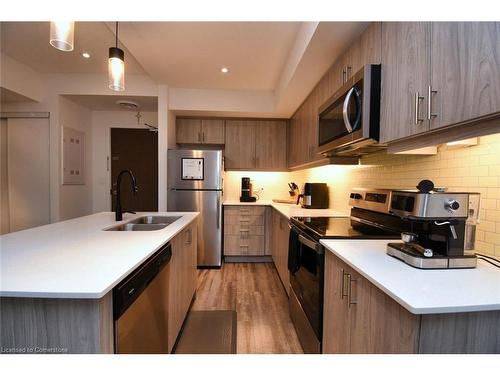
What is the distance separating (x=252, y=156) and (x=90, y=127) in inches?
112

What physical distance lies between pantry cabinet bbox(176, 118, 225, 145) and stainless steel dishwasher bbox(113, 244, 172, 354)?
2.57m

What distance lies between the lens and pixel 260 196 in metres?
4.12

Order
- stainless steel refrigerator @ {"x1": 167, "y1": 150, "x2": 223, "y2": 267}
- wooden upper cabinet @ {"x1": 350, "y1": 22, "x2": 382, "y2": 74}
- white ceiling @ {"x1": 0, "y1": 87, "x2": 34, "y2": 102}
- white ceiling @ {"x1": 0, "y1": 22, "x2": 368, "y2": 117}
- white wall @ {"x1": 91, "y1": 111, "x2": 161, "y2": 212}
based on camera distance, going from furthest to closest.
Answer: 1. white wall @ {"x1": 91, "y1": 111, "x2": 161, "y2": 212}
2. stainless steel refrigerator @ {"x1": 167, "y1": 150, "x2": 223, "y2": 267}
3. white ceiling @ {"x1": 0, "y1": 87, "x2": 34, "y2": 102}
4. white ceiling @ {"x1": 0, "y1": 22, "x2": 368, "y2": 117}
5. wooden upper cabinet @ {"x1": 350, "y1": 22, "x2": 382, "y2": 74}

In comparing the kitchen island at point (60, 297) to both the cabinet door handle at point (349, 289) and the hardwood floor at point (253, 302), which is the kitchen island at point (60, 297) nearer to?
the cabinet door handle at point (349, 289)

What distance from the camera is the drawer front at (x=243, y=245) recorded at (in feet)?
11.5

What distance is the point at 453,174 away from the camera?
1237 millimetres

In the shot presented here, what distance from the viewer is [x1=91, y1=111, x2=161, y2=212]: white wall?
4.13 m

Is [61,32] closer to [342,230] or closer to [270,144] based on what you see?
[342,230]

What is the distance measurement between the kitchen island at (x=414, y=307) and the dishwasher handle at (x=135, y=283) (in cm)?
88

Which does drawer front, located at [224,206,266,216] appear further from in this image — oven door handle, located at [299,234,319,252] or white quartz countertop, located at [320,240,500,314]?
white quartz countertop, located at [320,240,500,314]

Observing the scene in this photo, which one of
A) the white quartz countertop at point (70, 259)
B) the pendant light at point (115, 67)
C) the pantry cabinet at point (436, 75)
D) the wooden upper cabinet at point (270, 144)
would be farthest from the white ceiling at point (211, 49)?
the white quartz countertop at point (70, 259)

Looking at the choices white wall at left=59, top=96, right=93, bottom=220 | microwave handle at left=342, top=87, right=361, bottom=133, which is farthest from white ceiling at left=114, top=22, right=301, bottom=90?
white wall at left=59, top=96, right=93, bottom=220
